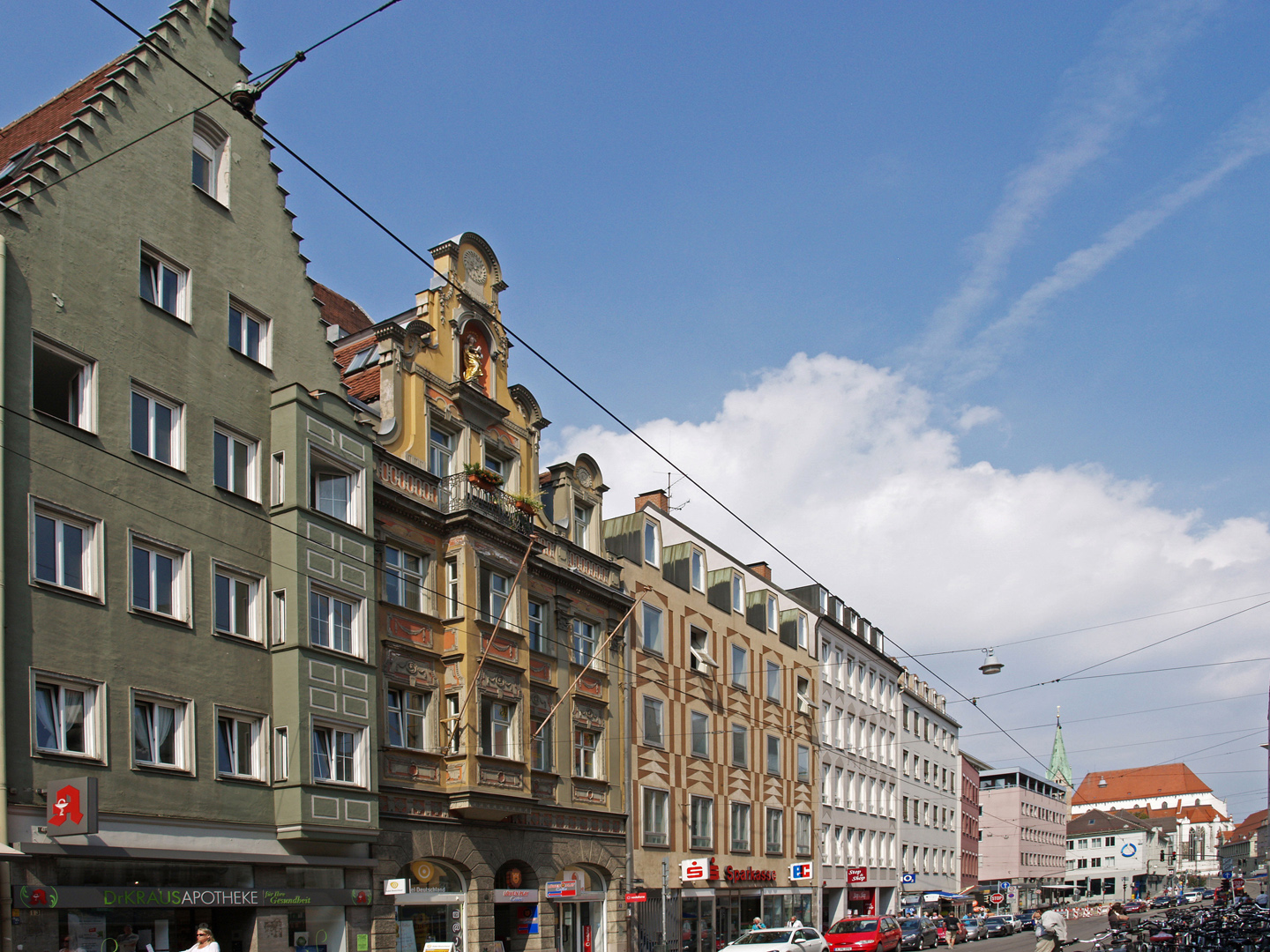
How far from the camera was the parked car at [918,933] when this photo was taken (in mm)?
48500

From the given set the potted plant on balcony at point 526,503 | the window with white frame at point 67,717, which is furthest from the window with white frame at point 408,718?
the window with white frame at point 67,717

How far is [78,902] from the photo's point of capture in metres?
19.3

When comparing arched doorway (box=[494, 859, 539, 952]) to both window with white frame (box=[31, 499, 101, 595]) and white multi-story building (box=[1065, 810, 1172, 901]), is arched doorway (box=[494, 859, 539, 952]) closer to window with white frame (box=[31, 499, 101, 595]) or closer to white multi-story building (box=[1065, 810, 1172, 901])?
window with white frame (box=[31, 499, 101, 595])

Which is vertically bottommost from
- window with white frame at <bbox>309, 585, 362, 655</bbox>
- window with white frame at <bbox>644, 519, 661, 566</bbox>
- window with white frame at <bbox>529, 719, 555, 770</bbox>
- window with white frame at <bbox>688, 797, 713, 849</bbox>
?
window with white frame at <bbox>688, 797, 713, 849</bbox>

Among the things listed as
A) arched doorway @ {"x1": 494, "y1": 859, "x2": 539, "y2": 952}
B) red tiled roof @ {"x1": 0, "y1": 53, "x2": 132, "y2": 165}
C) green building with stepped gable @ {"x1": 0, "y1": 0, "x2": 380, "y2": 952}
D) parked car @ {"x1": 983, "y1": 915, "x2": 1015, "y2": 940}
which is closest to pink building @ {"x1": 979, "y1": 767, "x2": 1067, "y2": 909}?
parked car @ {"x1": 983, "y1": 915, "x2": 1015, "y2": 940}

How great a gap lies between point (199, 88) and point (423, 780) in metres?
15.4

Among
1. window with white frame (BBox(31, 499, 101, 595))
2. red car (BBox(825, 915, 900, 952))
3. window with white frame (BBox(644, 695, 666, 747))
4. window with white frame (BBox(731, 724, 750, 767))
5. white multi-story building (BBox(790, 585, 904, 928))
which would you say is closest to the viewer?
window with white frame (BBox(31, 499, 101, 595))

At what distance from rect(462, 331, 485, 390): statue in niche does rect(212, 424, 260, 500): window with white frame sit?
8.75 meters

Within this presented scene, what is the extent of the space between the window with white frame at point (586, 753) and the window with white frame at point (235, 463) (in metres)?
14.0

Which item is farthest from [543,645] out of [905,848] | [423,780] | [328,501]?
[905,848]

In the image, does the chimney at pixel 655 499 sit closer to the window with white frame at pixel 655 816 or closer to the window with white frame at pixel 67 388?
the window with white frame at pixel 655 816

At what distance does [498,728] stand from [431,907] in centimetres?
449

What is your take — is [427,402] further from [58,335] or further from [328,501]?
[58,335]

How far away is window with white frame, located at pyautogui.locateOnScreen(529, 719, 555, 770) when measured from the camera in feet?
109
